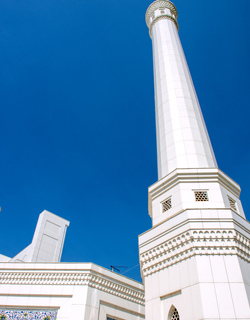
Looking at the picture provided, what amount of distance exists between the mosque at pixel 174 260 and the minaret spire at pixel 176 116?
1.5 inches

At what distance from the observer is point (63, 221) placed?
17.1 meters

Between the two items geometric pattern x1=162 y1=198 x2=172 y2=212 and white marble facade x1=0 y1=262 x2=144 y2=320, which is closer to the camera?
geometric pattern x1=162 y1=198 x2=172 y2=212

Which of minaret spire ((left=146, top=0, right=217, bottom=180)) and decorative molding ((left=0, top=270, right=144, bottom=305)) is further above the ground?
minaret spire ((left=146, top=0, right=217, bottom=180))

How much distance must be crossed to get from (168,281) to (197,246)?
3.54 ft

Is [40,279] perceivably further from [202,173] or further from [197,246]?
[202,173]

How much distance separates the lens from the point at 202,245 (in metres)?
6.47

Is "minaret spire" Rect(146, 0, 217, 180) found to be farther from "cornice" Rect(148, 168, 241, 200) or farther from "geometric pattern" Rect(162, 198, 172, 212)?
"geometric pattern" Rect(162, 198, 172, 212)

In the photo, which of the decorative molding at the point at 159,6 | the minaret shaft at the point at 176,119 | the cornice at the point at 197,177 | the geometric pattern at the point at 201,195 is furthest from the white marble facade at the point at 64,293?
the decorative molding at the point at 159,6

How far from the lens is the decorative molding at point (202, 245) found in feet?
21.1

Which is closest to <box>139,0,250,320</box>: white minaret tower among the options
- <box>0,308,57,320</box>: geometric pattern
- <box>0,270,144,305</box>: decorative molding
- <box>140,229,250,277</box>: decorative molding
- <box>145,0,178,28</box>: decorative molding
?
<box>140,229,250,277</box>: decorative molding

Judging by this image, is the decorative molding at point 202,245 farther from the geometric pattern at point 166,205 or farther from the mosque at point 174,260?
the geometric pattern at point 166,205

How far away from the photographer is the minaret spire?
353 inches

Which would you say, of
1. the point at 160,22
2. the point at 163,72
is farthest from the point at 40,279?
the point at 160,22

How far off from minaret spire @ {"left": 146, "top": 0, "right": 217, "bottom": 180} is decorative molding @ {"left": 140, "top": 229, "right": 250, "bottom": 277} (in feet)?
7.93
